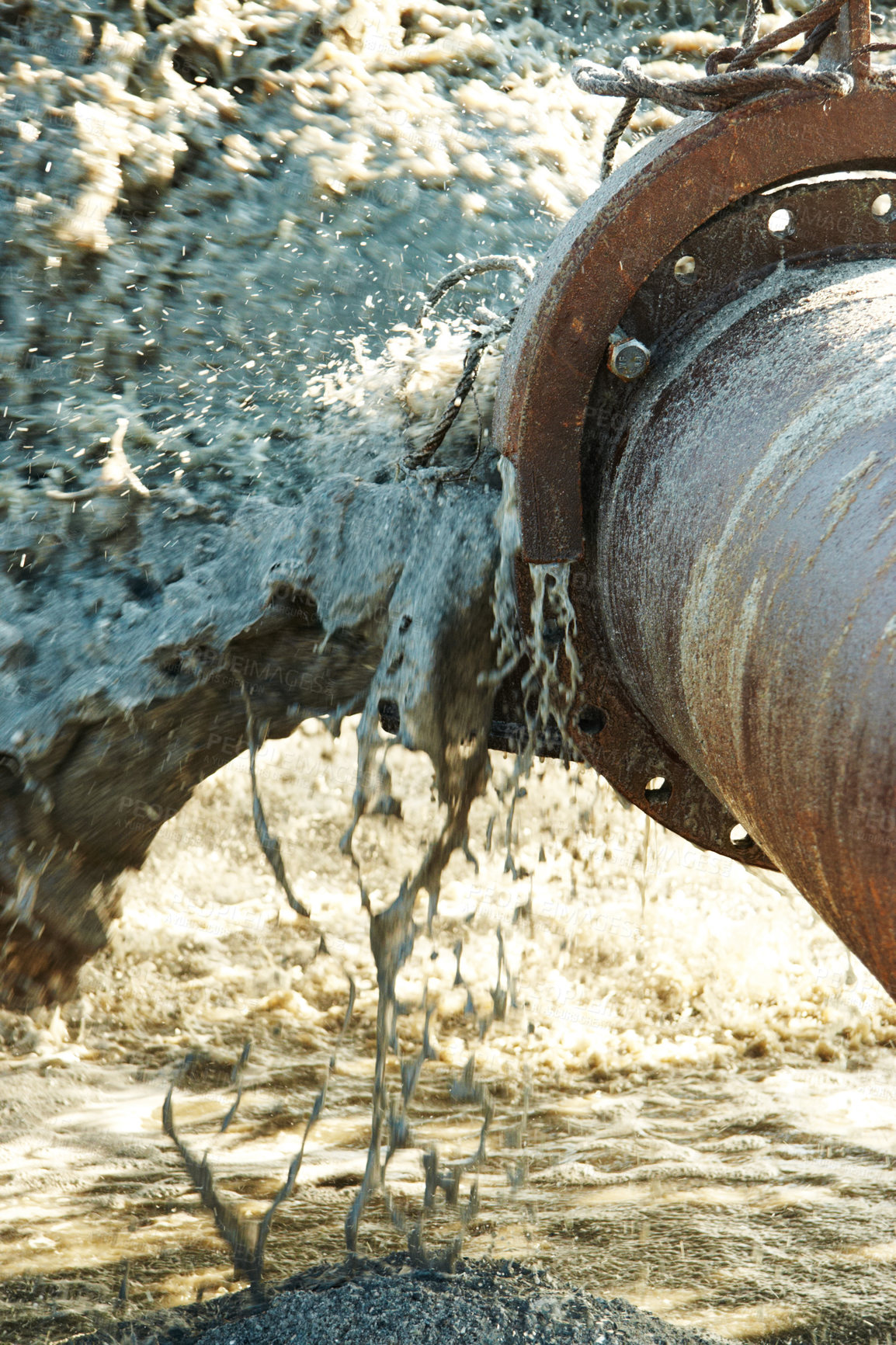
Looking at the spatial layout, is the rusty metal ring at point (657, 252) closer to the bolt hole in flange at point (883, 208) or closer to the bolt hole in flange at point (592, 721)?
the bolt hole in flange at point (883, 208)

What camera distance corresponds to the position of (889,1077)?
125 inches

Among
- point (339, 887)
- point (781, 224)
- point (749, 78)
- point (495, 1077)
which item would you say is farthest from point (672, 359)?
point (339, 887)

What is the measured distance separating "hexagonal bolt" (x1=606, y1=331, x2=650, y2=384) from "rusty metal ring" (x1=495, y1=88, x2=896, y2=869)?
0.02 metres

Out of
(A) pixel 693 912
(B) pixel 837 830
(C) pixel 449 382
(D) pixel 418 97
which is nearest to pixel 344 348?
(C) pixel 449 382

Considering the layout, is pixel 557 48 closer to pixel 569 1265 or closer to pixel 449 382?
pixel 449 382

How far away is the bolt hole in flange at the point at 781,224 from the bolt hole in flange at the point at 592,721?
81 cm

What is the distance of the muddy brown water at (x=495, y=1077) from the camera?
229 centimetres

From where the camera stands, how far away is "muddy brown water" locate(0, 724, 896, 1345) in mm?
2293

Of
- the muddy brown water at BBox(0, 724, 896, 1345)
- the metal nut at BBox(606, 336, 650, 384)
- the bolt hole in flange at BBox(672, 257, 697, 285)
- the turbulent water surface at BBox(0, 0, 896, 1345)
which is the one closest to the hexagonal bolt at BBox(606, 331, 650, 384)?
the metal nut at BBox(606, 336, 650, 384)

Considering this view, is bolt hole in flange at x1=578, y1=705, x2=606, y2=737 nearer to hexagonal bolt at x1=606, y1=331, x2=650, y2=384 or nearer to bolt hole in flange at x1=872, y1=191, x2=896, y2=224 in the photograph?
hexagonal bolt at x1=606, y1=331, x2=650, y2=384

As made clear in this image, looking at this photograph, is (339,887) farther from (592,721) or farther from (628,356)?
(628,356)

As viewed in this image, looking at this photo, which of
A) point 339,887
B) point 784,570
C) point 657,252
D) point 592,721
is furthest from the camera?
point 339,887

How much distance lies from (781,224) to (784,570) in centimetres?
83

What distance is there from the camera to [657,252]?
1.62 m
